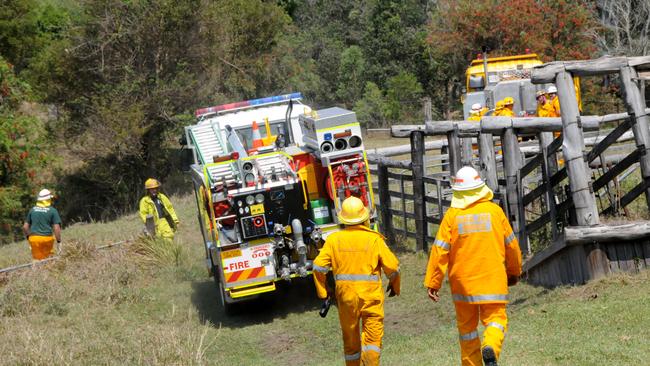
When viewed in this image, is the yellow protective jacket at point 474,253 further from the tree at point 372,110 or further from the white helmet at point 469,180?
the tree at point 372,110

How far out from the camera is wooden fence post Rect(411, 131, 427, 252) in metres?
13.7

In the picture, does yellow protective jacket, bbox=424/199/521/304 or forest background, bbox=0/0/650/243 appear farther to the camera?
forest background, bbox=0/0/650/243

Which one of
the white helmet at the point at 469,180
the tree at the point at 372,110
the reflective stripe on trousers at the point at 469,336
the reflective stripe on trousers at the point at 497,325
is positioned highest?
the white helmet at the point at 469,180

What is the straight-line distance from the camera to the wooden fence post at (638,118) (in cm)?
949

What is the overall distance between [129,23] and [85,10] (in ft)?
4.53

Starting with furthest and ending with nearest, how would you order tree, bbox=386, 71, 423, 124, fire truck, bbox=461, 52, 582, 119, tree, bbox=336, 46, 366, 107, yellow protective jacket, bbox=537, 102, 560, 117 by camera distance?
tree, bbox=336, 46, 366, 107, tree, bbox=386, 71, 423, 124, fire truck, bbox=461, 52, 582, 119, yellow protective jacket, bbox=537, 102, 560, 117

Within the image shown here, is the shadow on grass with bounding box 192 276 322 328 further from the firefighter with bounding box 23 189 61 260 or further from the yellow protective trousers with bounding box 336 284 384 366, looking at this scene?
the yellow protective trousers with bounding box 336 284 384 366

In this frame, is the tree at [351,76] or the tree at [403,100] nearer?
the tree at [403,100]

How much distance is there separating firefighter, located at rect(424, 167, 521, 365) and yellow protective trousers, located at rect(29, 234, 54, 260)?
32.2ft

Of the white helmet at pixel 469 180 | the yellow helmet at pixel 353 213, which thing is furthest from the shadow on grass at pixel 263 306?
the white helmet at pixel 469 180

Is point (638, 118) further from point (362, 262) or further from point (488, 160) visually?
point (362, 262)

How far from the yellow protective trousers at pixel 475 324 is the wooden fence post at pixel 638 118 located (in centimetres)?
345

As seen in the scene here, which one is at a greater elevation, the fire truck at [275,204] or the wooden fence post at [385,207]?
the fire truck at [275,204]

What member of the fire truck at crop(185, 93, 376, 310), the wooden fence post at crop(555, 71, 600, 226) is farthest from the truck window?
the wooden fence post at crop(555, 71, 600, 226)
